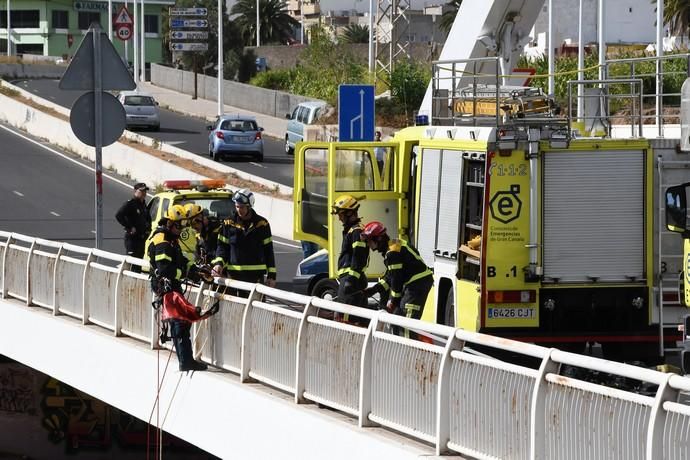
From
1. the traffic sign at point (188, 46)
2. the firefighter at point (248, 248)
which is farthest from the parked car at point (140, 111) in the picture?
the firefighter at point (248, 248)

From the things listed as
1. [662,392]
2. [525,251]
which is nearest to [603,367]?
[662,392]

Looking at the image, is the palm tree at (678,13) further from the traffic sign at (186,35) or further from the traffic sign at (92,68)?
the traffic sign at (92,68)

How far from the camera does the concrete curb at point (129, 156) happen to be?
33844 millimetres

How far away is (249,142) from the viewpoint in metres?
48.1

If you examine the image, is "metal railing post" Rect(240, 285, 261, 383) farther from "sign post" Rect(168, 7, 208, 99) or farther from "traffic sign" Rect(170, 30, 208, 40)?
"traffic sign" Rect(170, 30, 208, 40)

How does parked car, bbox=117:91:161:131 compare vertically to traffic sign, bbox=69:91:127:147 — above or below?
above

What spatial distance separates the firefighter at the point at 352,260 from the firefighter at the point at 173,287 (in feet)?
4.17

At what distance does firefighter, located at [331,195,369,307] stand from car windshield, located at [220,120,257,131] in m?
34.3

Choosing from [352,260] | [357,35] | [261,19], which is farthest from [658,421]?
[261,19]

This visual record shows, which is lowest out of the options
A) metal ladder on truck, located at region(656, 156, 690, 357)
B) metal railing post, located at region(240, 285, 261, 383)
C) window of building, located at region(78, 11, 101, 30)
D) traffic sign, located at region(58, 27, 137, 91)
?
metal railing post, located at region(240, 285, 261, 383)

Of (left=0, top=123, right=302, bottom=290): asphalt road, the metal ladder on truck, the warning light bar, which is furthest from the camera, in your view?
(left=0, top=123, right=302, bottom=290): asphalt road

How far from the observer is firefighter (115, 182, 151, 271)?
1978 centimetres

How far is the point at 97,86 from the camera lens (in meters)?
14.8

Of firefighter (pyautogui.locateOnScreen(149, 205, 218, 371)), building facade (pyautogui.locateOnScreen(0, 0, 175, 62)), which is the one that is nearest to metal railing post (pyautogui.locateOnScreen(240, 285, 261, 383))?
firefighter (pyautogui.locateOnScreen(149, 205, 218, 371))
